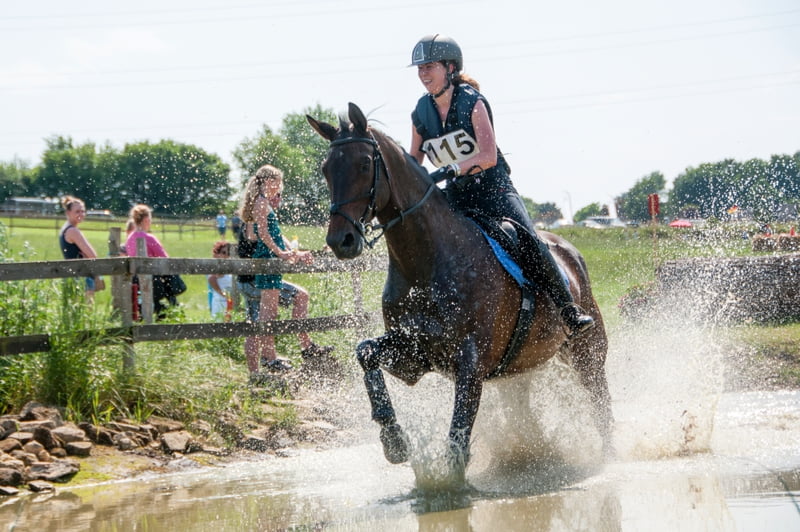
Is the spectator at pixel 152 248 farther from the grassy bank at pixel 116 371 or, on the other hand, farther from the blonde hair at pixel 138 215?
the grassy bank at pixel 116 371

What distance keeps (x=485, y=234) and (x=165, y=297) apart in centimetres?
705

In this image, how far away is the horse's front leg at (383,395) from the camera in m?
5.98

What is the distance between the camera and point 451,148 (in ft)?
22.2

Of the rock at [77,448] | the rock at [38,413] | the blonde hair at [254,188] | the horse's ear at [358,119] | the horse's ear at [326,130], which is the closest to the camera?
the horse's ear at [358,119]

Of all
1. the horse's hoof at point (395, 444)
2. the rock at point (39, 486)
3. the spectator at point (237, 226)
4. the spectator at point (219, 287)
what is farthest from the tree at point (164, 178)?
the horse's hoof at point (395, 444)

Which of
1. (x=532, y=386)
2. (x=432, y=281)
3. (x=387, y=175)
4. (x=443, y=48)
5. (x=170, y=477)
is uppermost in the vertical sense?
(x=443, y=48)

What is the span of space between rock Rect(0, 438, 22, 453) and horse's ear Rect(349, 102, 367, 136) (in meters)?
3.68

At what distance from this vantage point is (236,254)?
11.6 m

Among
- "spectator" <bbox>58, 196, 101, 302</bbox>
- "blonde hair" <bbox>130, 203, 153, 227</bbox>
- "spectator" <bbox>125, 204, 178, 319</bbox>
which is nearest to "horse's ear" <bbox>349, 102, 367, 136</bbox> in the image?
"spectator" <bbox>125, 204, 178, 319</bbox>

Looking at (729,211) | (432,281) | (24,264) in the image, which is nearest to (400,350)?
(432,281)

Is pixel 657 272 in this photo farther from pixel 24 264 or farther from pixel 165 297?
pixel 24 264

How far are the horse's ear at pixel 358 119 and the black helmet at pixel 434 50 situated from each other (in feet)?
3.34

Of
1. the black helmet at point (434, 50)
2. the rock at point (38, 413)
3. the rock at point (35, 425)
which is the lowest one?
the rock at point (35, 425)

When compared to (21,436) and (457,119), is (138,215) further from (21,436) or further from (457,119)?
(457,119)
